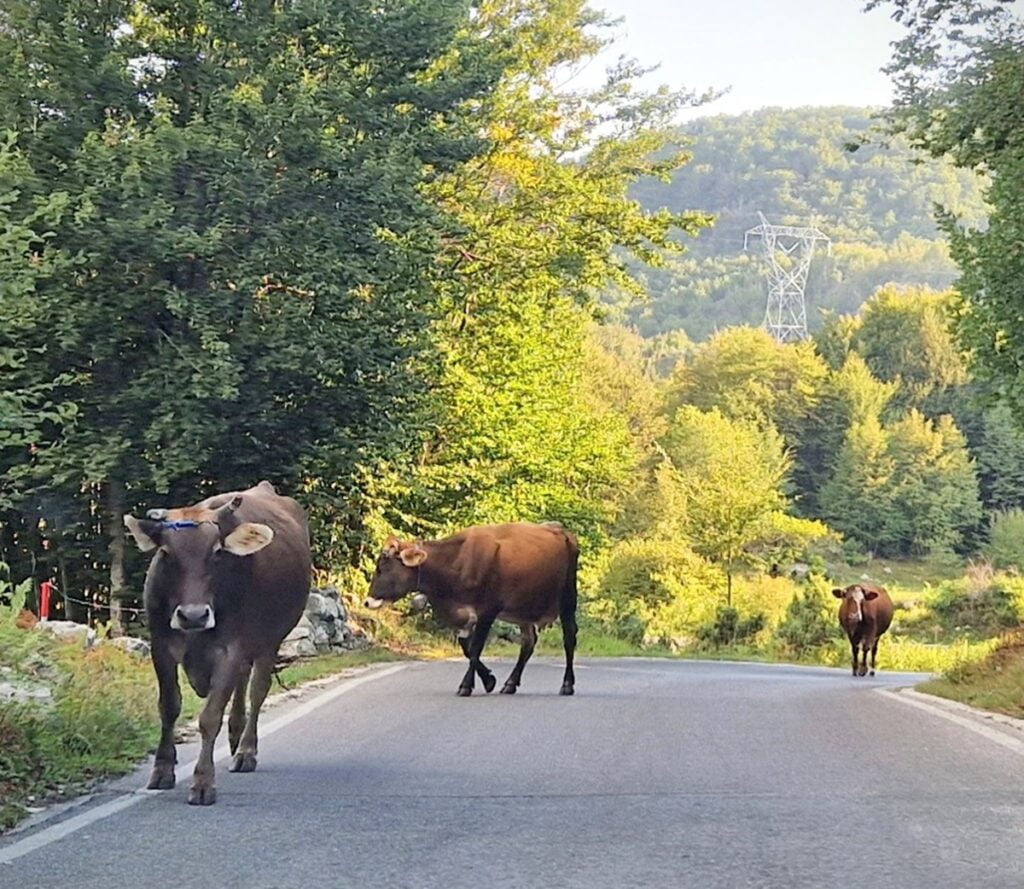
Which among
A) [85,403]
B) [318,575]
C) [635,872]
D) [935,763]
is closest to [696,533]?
[318,575]

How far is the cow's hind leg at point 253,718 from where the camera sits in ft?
31.5

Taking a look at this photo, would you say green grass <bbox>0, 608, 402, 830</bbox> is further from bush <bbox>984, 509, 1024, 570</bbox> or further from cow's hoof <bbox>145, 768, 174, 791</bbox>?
bush <bbox>984, 509, 1024, 570</bbox>

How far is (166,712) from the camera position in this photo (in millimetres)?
8812

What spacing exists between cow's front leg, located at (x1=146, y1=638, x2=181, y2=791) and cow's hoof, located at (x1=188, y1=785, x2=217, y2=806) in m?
0.64

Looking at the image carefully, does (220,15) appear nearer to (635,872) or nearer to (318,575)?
(318,575)

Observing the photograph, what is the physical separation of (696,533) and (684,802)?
4856 centimetres

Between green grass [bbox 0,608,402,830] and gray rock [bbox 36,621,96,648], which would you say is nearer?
green grass [bbox 0,608,402,830]

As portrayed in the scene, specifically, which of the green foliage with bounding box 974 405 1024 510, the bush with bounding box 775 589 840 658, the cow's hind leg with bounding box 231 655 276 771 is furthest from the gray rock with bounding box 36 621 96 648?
the green foliage with bounding box 974 405 1024 510

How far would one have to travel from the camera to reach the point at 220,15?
795 inches

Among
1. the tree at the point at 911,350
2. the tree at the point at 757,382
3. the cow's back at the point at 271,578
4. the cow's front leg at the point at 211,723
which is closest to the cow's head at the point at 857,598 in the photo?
the cow's back at the point at 271,578

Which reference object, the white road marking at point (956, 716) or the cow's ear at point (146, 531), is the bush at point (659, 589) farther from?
the cow's ear at point (146, 531)

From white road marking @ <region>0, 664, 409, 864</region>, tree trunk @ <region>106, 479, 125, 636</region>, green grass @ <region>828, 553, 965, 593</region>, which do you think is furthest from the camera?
green grass @ <region>828, 553, 965, 593</region>

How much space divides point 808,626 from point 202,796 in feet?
123

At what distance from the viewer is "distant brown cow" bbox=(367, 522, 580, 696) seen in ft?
56.9
